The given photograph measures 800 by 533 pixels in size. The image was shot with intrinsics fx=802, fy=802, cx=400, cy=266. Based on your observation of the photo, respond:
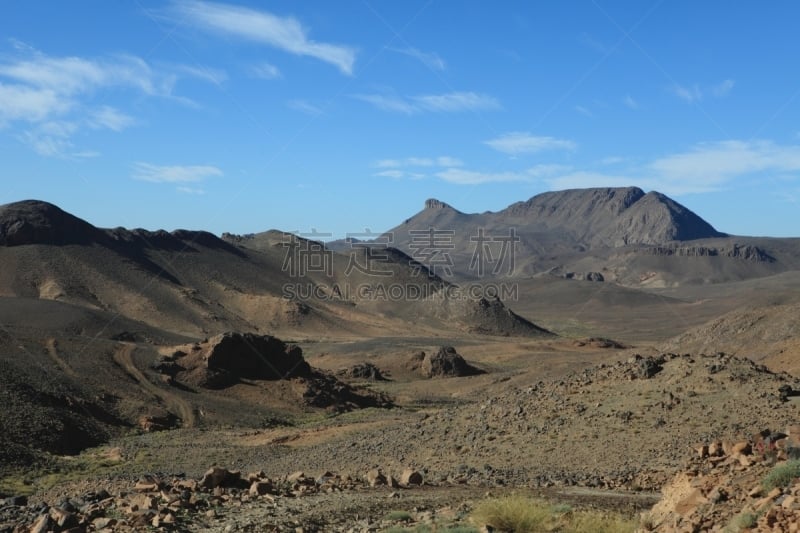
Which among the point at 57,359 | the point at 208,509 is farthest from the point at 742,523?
the point at 57,359

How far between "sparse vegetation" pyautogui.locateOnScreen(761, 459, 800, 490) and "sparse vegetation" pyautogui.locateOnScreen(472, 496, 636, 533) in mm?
1520

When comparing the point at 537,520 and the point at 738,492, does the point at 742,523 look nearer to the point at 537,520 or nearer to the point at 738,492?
the point at 738,492

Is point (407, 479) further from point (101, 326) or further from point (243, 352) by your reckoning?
point (101, 326)

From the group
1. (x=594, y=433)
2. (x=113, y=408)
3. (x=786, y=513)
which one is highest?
(x=786, y=513)

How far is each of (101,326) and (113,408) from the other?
27.0 meters

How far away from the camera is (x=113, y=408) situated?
33.3 metres

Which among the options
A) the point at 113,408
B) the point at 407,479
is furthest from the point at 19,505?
the point at 113,408

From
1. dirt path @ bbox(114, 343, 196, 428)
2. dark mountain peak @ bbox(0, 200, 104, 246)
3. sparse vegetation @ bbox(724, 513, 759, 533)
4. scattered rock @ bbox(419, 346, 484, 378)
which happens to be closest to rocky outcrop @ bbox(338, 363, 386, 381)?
scattered rock @ bbox(419, 346, 484, 378)

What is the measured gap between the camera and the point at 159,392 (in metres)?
36.7

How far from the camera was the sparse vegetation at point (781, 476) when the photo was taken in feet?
26.5

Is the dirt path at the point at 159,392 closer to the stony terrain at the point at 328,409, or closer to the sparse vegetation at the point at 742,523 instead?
the stony terrain at the point at 328,409

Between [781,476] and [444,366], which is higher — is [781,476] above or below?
above

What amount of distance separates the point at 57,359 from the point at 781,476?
3514 cm

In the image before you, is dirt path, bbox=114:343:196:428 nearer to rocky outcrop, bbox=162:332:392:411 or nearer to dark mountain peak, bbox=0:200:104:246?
rocky outcrop, bbox=162:332:392:411
